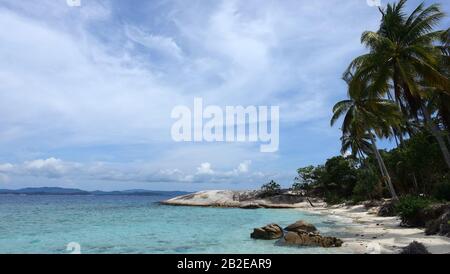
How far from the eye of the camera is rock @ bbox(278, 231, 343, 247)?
15261 millimetres

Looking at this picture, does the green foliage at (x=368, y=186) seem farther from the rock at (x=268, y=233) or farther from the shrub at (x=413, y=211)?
the rock at (x=268, y=233)

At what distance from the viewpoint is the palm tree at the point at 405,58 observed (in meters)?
19.4

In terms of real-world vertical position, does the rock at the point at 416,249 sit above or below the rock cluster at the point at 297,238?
above

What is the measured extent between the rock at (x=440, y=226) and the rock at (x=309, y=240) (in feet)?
14.2

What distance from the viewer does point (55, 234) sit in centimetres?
2411

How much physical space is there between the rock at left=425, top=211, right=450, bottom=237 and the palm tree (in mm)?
5145

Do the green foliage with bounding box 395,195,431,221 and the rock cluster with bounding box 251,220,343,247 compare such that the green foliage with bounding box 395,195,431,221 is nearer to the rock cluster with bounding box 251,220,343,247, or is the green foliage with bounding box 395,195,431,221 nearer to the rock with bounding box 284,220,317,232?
the rock with bounding box 284,220,317,232

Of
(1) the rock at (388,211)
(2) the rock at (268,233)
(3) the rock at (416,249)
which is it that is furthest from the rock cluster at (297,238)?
(1) the rock at (388,211)

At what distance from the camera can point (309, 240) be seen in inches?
620

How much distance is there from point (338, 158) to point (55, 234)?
44.0 meters

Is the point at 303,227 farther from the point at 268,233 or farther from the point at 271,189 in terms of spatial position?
the point at 271,189

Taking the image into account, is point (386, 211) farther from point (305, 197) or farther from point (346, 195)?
point (305, 197)

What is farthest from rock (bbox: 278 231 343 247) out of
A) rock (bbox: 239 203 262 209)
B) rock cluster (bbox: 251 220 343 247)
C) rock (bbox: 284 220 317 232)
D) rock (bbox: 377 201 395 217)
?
rock (bbox: 239 203 262 209)
